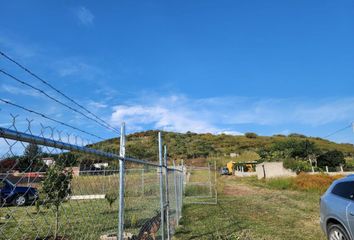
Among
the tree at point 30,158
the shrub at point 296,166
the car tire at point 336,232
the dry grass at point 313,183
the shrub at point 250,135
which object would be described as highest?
the shrub at point 250,135

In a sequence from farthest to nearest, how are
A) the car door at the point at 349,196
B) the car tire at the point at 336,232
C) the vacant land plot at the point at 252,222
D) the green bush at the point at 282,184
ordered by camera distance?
1. the green bush at the point at 282,184
2. the vacant land plot at the point at 252,222
3. the car tire at the point at 336,232
4. the car door at the point at 349,196

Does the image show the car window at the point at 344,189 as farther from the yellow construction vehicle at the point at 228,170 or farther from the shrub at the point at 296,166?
the yellow construction vehicle at the point at 228,170

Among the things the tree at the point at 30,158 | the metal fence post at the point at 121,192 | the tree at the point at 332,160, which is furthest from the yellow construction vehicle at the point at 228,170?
the tree at the point at 30,158

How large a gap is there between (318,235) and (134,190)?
535cm

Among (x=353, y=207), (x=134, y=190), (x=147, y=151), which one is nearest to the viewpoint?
(x=353, y=207)

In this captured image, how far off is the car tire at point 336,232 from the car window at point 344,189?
0.58 meters

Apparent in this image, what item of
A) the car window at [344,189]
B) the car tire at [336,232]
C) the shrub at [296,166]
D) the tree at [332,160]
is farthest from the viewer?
the tree at [332,160]

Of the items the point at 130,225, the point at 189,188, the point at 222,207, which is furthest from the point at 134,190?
the point at 189,188

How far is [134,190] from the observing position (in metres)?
7.27

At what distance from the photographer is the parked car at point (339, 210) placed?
6314mm

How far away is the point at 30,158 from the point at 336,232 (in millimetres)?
6271

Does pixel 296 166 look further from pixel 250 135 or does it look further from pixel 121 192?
pixel 250 135

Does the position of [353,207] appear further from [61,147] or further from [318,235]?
[61,147]

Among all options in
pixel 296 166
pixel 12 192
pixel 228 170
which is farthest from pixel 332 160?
pixel 12 192
